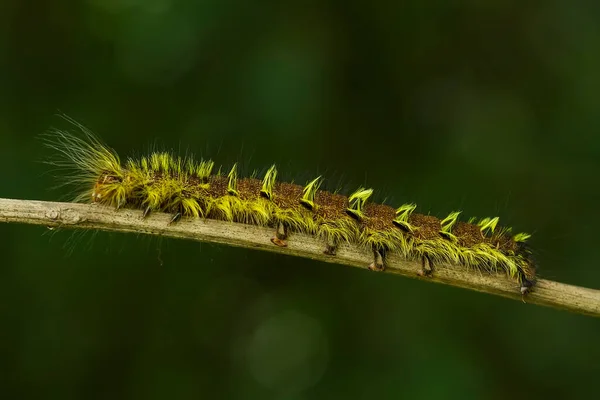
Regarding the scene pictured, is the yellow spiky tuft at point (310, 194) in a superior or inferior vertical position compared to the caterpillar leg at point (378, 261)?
superior

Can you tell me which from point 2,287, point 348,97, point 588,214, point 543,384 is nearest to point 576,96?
point 588,214

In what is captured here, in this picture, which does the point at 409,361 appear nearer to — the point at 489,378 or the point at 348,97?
the point at 489,378

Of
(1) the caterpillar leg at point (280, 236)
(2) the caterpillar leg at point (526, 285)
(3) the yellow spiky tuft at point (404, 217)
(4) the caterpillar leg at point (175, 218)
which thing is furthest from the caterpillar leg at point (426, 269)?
(4) the caterpillar leg at point (175, 218)

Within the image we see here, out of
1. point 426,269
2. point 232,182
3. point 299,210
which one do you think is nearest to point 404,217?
point 426,269

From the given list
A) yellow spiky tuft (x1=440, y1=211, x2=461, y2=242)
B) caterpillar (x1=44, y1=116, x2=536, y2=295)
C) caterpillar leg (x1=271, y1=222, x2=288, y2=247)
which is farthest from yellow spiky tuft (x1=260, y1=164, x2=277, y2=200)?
yellow spiky tuft (x1=440, y1=211, x2=461, y2=242)

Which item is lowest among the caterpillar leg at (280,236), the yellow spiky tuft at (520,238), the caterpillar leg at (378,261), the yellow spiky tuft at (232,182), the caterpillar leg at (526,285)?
the caterpillar leg at (526,285)

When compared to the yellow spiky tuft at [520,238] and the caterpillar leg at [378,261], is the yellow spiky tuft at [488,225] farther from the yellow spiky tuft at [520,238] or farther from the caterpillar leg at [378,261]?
the caterpillar leg at [378,261]

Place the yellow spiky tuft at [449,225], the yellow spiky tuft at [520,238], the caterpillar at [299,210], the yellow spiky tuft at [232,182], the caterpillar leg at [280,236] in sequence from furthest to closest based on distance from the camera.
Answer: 1. the yellow spiky tuft at [520,238]
2. the yellow spiky tuft at [449,225]
3. the yellow spiky tuft at [232,182]
4. the caterpillar at [299,210]
5. the caterpillar leg at [280,236]

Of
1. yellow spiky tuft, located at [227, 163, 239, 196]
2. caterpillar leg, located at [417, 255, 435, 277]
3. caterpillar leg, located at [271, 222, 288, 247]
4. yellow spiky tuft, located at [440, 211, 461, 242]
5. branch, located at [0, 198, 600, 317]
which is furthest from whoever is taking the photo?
yellow spiky tuft, located at [440, 211, 461, 242]

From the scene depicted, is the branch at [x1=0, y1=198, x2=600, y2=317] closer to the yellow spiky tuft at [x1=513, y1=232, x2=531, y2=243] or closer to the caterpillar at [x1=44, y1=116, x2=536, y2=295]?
the caterpillar at [x1=44, y1=116, x2=536, y2=295]
